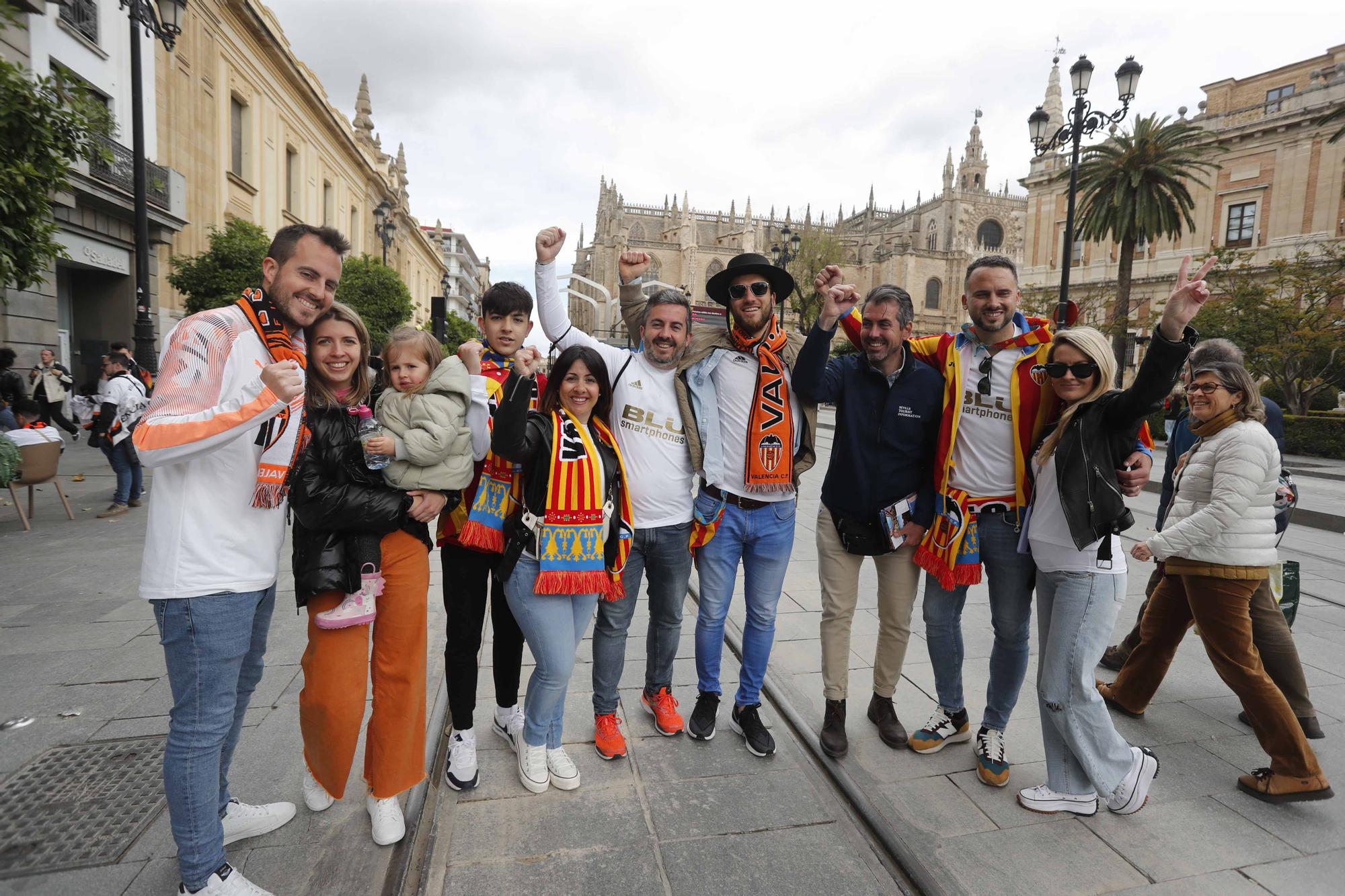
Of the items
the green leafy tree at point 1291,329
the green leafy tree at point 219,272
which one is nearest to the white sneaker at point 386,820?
the green leafy tree at point 219,272

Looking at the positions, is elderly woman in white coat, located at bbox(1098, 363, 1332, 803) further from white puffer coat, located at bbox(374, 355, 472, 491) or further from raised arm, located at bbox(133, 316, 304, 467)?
raised arm, located at bbox(133, 316, 304, 467)

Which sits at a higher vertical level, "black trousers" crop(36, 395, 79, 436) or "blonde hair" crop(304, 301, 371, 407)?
"blonde hair" crop(304, 301, 371, 407)

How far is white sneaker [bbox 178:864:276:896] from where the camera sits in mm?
2162

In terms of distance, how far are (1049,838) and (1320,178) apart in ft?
139

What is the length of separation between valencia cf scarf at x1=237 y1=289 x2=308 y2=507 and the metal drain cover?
1.50 metres

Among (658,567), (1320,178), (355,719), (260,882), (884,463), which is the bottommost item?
(260,882)

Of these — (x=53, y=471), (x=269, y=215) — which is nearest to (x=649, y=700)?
(x=53, y=471)

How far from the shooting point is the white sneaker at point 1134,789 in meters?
2.81

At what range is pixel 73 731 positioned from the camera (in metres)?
3.26

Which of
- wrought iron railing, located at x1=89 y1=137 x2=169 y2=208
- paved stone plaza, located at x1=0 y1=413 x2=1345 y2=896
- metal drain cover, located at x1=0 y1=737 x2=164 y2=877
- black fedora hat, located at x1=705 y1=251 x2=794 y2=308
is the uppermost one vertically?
wrought iron railing, located at x1=89 y1=137 x2=169 y2=208

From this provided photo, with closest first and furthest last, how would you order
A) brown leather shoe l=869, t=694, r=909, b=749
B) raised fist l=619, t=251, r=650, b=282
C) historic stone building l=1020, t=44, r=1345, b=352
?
brown leather shoe l=869, t=694, r=909, b=749 < raised fist l=619, t=251, r=650, b=282 < historic stone building l=1020, t=44, r=1345, b=352

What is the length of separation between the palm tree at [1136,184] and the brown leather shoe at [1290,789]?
23.6 meters

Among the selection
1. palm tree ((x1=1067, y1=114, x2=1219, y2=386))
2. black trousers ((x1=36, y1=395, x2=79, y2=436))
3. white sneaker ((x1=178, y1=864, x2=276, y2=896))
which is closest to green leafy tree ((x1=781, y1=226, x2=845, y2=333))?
palm tree ((x1=1067, y1=114, x2=1219, y2=386))

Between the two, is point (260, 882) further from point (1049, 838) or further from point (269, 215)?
point (269, 215)
